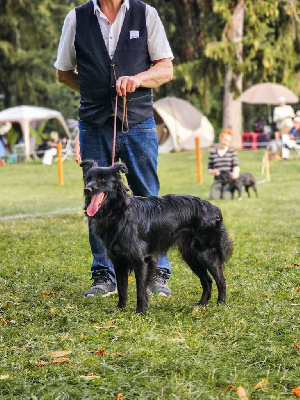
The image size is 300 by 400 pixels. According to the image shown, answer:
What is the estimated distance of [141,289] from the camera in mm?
4488

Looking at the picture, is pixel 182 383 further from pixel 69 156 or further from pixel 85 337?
pixel 69 156

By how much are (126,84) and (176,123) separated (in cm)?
2575

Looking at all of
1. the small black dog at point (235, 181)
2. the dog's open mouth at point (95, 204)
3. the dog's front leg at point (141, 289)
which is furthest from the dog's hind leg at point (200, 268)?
the small black dog at point (235, 181)

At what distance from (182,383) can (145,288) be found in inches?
54.9

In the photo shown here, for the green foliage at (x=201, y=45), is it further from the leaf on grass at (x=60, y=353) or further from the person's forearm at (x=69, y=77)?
the leaf on grass at (x=60, y=353)

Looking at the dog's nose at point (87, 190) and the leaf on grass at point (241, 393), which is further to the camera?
the dog's nose at point (87, 190)

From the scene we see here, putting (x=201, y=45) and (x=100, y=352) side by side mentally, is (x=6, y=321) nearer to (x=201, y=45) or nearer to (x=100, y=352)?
(x=100, y=352)

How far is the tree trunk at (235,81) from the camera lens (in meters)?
27.5

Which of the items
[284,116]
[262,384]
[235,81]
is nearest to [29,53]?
[235,81]

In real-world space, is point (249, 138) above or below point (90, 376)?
above

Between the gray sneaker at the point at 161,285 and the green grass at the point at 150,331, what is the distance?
95mm

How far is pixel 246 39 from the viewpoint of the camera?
90.3ft

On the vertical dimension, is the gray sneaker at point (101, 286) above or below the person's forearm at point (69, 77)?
below

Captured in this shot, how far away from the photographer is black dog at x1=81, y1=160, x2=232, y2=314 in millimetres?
4363
